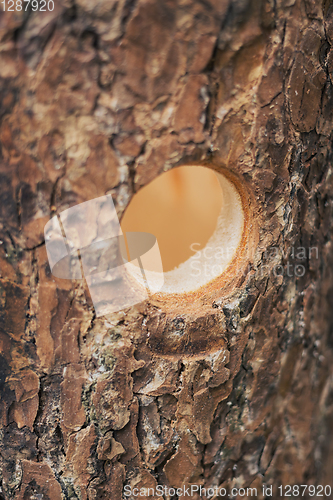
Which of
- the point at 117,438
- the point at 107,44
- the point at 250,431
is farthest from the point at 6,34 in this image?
the point at 250,431

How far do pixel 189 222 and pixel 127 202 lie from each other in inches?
17.8

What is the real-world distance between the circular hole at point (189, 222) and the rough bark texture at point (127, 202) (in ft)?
0.21

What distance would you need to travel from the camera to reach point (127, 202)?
689mm

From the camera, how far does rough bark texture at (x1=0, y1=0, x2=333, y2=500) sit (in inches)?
24.2

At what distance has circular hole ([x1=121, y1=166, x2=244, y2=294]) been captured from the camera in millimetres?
833

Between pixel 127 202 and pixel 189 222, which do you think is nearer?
pixel 127 202

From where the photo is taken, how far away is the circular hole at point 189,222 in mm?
833

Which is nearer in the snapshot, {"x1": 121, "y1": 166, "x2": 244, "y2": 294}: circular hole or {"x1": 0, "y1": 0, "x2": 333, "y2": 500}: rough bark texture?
{"x1": 0, "y1": 0, "x2": 333, "y2": 500}: rough bark texture

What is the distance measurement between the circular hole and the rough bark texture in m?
0.06

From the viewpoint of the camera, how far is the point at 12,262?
0.71 metres

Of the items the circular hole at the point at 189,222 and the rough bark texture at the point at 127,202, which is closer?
the rough bark texture at the point at 127,202

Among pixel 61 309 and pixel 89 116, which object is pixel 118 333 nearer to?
pixel 61 309

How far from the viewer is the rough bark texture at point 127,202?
62cm

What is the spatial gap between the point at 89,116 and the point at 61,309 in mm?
388
